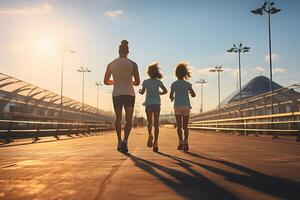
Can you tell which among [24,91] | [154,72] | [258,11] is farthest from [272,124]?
[24,91]

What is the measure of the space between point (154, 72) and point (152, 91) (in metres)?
0.50

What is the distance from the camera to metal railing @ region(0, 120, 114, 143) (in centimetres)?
1507

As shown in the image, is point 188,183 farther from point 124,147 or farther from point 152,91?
point 152,91

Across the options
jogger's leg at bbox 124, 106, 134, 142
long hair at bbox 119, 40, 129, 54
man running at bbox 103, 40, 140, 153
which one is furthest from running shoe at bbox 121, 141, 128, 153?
long hair at bbox 119, 40, 129, 54

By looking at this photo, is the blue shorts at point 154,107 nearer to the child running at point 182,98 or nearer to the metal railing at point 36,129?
the child running at point 182,98

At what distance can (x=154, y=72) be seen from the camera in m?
9.38

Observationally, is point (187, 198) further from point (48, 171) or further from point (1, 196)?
point (48, 171)

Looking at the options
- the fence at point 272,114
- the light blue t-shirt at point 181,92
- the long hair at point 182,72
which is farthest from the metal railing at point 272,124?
the light blue t-shirt at point 181,92

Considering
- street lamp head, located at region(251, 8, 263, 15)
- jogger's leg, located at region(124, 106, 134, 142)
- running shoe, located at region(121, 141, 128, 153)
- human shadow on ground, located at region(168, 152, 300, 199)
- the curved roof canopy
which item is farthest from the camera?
street lamp head, located at region(251, 8, 263, 15)

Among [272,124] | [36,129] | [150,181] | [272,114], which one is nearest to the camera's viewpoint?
[150,181]

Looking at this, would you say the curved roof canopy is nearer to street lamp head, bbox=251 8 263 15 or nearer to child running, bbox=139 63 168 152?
child running, bbox=139 63 168 152

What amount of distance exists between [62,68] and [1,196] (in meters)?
52.2

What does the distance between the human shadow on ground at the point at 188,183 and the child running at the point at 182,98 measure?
3739 millimetres

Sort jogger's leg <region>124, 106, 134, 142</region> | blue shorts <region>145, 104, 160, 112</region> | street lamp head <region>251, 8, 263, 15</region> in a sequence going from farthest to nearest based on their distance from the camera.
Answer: street lamp head <region>251, 8, 263, 15</region> < blue shorts <region>145, 104, 160, 112</region> < jogger's leg <region>124, 106, 134, 142</region>
